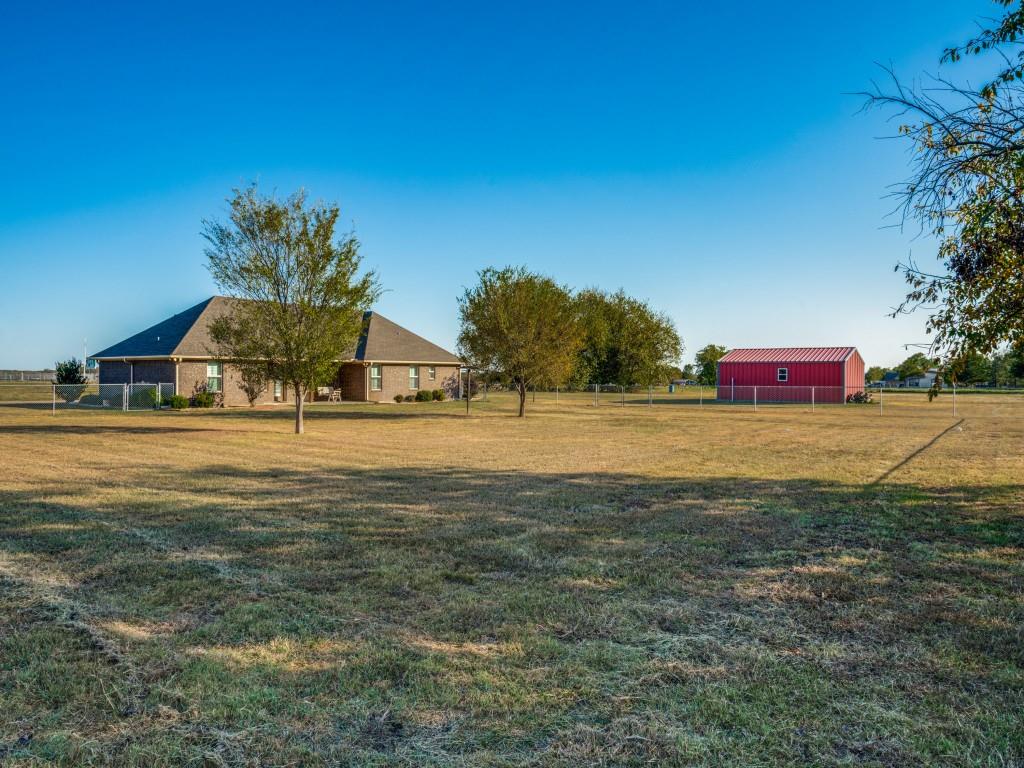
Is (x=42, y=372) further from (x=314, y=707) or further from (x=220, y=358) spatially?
(x=314, y=707)

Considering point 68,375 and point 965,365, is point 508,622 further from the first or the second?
point 68,375

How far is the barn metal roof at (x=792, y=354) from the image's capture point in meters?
43.9

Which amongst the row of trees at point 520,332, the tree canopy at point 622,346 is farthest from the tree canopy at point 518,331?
the tree canopy at point 622,346

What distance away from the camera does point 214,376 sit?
32.7 metres

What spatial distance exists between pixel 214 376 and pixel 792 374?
117ft

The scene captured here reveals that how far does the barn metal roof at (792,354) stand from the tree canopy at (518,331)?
22246 mm

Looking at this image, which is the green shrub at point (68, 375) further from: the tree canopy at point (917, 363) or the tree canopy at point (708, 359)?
the tree canopy at point (708, 359)

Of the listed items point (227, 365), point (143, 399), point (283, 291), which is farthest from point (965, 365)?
point (143, 399)

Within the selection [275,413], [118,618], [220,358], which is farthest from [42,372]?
[118,618]

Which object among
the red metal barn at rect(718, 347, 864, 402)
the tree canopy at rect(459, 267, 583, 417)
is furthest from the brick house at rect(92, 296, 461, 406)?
the red metal barn at rect(718, 347, 864, 402)

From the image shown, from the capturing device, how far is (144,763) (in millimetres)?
2965

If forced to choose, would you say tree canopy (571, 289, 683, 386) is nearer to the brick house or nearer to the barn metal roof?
the barn metal roof

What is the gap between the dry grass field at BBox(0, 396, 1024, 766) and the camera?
10.4ft

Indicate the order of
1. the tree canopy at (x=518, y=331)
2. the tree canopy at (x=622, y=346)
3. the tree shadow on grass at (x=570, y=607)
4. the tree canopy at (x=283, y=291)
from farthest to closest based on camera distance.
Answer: the tree canopy at (x=622, y=346)
the tree canopy at (x=518, y=331)
the tree canopy at (x=283, y=291)
the tree shadow on grass at (x=570, y=607)
